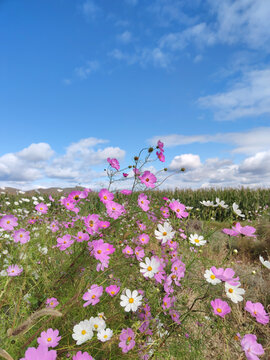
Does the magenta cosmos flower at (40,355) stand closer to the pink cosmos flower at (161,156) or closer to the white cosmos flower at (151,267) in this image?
the white cosmos flower at (151,267)

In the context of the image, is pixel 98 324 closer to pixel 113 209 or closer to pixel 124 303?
pixel 124 303

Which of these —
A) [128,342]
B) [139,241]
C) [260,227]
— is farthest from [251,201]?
[128,342]

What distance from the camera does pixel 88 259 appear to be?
1850 mm

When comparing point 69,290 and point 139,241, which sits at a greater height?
point 139,241

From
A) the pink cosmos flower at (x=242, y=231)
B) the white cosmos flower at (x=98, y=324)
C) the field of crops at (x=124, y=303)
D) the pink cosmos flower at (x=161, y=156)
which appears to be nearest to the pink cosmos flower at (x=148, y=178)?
the field of crops at (x=124, y=303)

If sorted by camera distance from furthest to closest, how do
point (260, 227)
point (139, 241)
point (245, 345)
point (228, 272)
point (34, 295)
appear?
point (260, 227), point (34, 295), point (139, 241), point (228, 272), point (245, 345)

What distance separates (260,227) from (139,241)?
4913mm

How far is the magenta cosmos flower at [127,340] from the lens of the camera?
1.31 meters

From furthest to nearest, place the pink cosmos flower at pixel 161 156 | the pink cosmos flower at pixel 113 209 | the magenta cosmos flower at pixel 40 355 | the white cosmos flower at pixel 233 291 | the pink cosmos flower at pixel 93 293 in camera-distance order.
Result: the pink cosmos flower at pixel 161 156 → the pink cosmos flower at pixel 113 209 → the pink cosmos flower at pixel 93 293 → the white cosmos flower at pixel 233 291 → the magenta cosmos flower at pixel 40 355

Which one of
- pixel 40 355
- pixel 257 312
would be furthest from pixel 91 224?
pixel 257 312

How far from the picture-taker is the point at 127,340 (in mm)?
1337

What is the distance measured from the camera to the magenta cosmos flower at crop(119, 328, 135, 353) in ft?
4.30

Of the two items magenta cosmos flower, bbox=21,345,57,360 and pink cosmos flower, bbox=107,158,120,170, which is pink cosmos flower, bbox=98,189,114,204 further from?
magenta cosmos flower, bbox=21,345,57,360

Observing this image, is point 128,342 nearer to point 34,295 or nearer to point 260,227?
point 34,295
